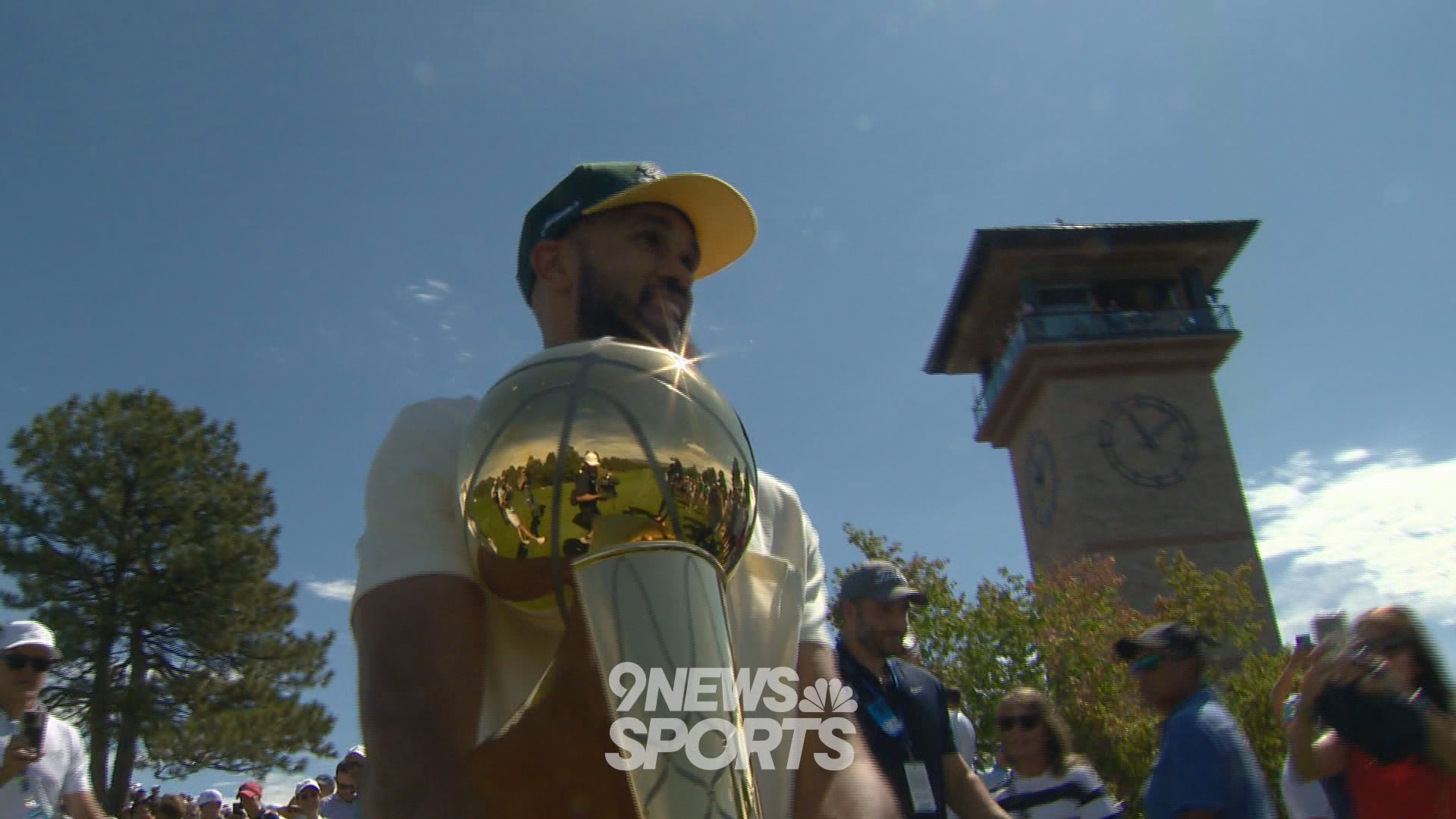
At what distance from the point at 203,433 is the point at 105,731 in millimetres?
6925

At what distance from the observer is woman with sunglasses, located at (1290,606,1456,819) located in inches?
110

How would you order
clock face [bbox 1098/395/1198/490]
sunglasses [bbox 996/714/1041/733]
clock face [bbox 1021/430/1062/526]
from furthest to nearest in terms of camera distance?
clock face [bbox 1021/430/1062/526], clock face [bbox 1098/395/1198/490], sunglasses [bbox 996/714/1041/733]

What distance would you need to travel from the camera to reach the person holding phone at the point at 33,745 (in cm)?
346

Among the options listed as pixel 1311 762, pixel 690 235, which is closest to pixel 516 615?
pixel 690 235

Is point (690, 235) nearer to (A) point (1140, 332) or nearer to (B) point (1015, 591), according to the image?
(B) point (1015, 591)

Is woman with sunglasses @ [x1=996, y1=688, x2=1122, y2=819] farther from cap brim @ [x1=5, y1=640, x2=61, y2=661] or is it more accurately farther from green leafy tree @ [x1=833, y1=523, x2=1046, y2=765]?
green leafy tree @ [x1=833, y1=523, x2=1046, y2=765]

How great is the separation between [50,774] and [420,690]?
3857mm

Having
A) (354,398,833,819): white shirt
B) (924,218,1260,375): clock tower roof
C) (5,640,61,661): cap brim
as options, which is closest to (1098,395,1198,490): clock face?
(924,218,1260,375): clock tower roof

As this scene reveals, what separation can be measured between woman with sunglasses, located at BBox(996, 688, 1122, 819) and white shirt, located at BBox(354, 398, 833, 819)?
3553 mm

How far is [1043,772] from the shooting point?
13.9 feet

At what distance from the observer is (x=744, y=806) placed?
642 mm

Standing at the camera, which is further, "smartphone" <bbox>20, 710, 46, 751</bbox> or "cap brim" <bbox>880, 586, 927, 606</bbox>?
"cap brim" <bbox>880, 586, 927, 606</bbox>

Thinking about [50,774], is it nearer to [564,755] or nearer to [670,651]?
[564,755]

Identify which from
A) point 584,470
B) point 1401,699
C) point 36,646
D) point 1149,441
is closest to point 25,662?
point 36,646
